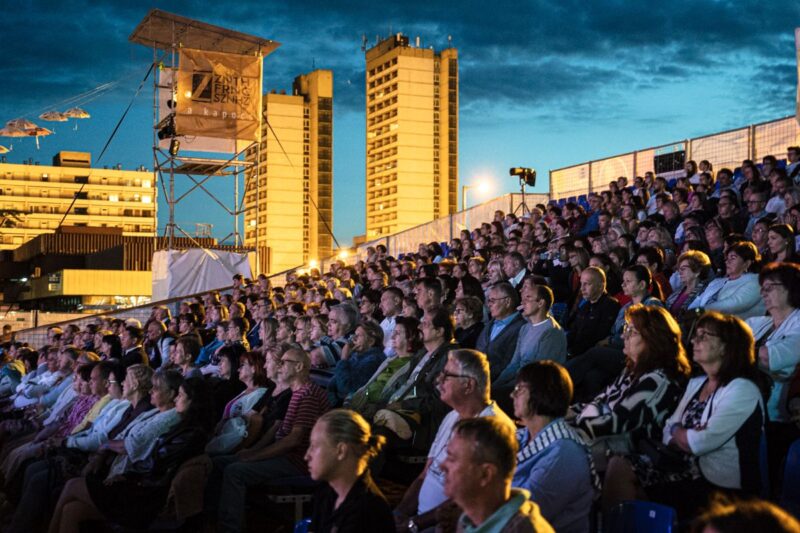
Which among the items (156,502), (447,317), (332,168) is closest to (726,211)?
(447,317)

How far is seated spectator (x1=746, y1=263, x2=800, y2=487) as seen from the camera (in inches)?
141

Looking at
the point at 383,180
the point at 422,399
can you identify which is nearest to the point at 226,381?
the point at 422,399

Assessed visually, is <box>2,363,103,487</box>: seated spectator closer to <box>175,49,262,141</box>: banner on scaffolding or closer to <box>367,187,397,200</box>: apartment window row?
<box>175,49,262,141</box>: banner on scaffolding

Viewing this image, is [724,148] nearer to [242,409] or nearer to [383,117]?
[242,409]

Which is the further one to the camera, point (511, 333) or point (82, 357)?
point (82, 357)

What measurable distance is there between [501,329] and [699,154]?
960 centimetres

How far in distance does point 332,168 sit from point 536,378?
1756 inches

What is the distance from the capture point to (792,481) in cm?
308

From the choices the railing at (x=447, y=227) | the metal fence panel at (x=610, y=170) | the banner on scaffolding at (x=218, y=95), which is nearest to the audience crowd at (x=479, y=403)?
the metal fence panel at (x=610, y=170)

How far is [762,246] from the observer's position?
659 cm

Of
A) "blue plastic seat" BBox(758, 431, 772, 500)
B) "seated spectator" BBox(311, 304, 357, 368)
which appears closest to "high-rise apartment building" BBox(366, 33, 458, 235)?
"seated spectator" BBox(311, 304, 357, 368)

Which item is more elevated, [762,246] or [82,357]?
[762,246]

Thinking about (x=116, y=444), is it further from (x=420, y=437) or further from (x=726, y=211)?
(x=726, y=211)

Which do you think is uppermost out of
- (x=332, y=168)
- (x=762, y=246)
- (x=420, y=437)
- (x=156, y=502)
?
(x=332, y=168)
